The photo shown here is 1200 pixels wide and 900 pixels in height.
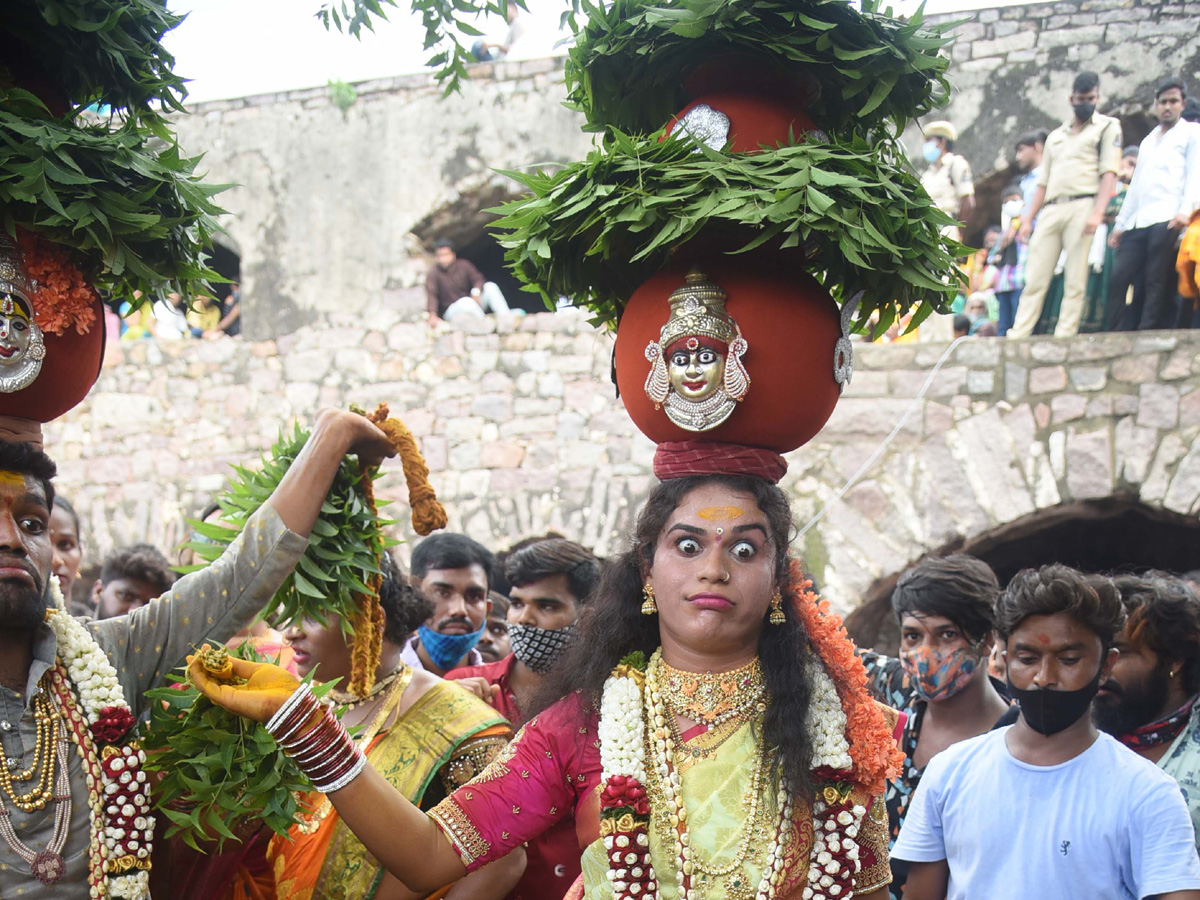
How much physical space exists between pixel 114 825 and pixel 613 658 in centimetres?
124

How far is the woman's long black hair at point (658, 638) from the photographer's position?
3.07m

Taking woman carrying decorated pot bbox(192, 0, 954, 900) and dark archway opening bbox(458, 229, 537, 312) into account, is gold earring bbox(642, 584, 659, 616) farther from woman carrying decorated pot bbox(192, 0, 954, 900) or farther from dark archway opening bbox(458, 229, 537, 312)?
dark archway opening bbox(458, 229, 537, 312)

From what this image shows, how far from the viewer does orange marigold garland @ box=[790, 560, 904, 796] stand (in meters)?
3.07

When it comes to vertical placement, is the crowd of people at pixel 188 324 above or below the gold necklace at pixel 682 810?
above

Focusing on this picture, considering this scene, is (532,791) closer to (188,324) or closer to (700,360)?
(700,360)

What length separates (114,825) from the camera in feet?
9.48

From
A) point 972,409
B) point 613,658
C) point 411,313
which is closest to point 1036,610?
point 613,658

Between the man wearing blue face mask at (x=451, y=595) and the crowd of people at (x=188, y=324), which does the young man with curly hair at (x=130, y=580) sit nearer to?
the man wearing blue face mask at (x=451, y=595)

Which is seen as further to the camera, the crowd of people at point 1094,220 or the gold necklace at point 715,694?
the crowd of people at point 1094,220

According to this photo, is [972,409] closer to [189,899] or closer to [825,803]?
[825,803]

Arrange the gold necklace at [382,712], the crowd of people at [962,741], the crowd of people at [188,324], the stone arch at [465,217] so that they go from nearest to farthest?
the crowd of people at [962,741], the gold necklace at [382,712], the stone arch at [465,217], the crowd of people at [188,324]

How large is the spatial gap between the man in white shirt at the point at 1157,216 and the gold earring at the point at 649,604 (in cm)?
660

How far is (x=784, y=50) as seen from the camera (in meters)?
3.08

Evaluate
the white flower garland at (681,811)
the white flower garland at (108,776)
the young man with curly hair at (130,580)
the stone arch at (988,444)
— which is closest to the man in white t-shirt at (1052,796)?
the white flower garland at (681,811)
